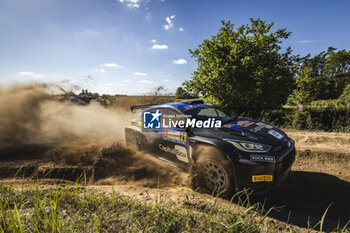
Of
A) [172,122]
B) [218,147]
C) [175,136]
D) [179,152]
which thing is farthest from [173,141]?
[218,147]

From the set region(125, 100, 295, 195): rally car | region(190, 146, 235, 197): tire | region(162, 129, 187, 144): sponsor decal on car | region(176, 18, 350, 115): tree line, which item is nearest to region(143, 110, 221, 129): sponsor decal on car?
region(125, 100, 295, 195): rally car

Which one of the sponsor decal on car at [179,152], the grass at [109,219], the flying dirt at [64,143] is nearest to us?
the grass at [109,219]

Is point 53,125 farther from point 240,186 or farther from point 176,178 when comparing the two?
point 240,186

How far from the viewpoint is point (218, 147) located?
2.75 meters

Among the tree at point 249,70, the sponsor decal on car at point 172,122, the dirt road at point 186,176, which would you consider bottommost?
the dirt road at point 186,176

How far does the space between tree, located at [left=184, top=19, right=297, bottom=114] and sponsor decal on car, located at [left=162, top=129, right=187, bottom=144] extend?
717 centimetres

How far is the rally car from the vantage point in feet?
8.32

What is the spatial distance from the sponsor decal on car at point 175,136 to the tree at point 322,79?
456 inches

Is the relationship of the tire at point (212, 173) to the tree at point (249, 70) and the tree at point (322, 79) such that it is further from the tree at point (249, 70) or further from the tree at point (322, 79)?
the tree at point (322, 79)

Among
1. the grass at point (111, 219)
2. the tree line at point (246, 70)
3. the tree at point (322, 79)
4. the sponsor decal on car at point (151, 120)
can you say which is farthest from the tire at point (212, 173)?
the tree at point (322, 79)

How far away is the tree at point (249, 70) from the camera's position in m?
9.27

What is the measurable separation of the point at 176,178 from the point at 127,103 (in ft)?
39.7

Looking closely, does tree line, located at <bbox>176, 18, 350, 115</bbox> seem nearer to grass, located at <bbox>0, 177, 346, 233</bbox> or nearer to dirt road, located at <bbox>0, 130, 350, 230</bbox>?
dirt road, located at <bbox>0, 130, 350, 230</bbox>

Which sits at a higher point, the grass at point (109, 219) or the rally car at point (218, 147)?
the rally car at point (218, 147)
